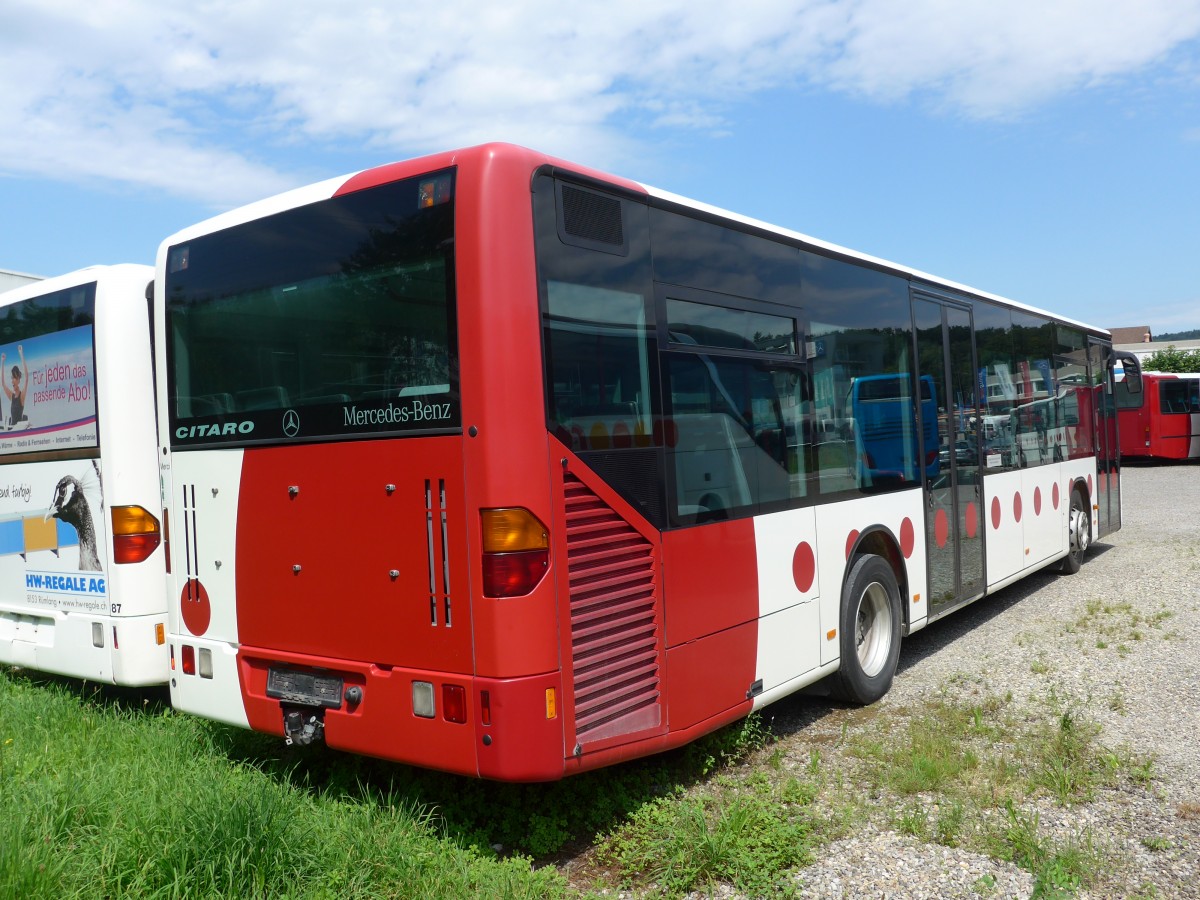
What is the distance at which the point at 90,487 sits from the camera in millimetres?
6062

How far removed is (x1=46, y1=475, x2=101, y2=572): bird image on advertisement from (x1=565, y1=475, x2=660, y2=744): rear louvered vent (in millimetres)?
3537

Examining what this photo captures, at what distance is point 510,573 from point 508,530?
0.17m

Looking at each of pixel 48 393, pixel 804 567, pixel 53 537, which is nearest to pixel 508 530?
pixel 804 567

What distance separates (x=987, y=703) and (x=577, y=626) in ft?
11.0

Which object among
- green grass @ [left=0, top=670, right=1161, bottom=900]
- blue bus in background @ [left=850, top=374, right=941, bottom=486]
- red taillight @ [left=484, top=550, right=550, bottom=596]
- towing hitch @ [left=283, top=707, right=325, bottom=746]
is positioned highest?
blue bus in background @ [left=850, top=374, right=941, bottom=486]

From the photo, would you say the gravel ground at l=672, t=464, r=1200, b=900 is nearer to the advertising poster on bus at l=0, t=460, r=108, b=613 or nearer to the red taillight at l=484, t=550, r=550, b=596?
the red taillight at l=484, t=550, r=550, b=596

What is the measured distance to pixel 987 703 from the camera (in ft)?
20.1

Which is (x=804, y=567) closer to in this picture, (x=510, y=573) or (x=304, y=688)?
(x=510, y=573)

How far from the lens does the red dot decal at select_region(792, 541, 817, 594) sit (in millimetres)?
5520

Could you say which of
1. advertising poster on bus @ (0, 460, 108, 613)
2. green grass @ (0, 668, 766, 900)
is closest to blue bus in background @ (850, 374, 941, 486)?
green grass @ (0, 668, 766, 900)

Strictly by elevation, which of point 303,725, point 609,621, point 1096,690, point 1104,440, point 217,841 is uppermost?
point 1104,440

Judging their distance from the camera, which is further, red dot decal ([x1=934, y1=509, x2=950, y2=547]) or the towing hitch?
red dot decal ([x1=934, y1=509, x2=950, y2=547])

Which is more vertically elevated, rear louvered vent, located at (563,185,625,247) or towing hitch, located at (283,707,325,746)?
rear louvered vent, located at (563,185,625,247)

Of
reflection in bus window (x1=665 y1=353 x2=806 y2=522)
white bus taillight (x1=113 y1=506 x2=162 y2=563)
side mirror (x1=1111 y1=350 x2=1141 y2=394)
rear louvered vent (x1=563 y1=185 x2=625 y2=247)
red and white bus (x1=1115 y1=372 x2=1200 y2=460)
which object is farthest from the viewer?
red and white bus (x1=1115 y1=372 x2=1200 y2=460)
